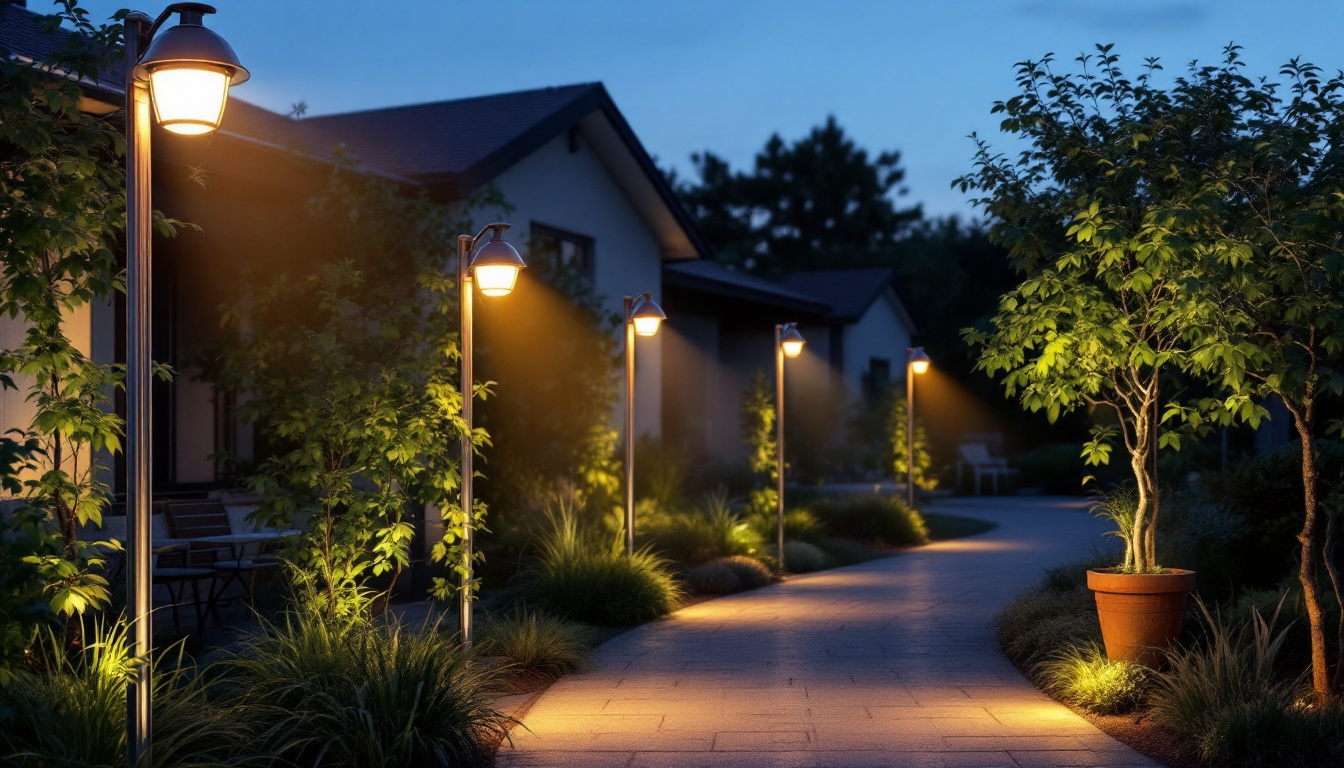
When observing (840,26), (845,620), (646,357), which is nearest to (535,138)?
(646,357)

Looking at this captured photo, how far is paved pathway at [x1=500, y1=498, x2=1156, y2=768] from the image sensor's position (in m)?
6.39

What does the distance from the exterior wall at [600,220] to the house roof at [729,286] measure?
57.8 inches

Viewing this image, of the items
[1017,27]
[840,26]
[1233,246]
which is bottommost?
[1233,246]

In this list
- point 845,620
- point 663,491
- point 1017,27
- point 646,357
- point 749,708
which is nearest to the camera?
point 749,708

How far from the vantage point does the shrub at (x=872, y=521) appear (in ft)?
63.4

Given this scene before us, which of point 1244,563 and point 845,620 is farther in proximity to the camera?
point 845,620

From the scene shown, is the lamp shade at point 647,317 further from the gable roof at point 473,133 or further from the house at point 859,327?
the house at point 859,327

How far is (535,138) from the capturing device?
1572 cm

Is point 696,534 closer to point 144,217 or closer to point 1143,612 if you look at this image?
point 1143,612

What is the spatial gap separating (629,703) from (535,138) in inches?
376

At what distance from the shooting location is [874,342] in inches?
1299

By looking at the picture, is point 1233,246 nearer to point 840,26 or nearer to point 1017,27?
point 840,26

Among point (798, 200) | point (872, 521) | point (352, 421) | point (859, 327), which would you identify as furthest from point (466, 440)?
point (798, 200)

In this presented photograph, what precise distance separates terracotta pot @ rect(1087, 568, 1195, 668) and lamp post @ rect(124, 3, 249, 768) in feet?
17.7
